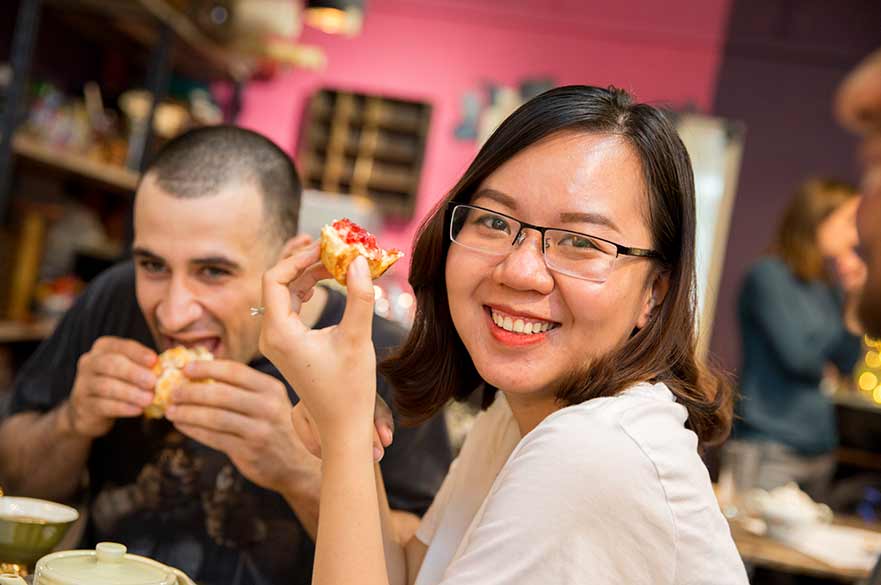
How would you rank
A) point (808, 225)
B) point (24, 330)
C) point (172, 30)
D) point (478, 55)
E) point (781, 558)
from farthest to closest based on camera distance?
1. point (478, 55)
2. point (172, 30)
3. point (808, 225)
4. point (24, 330)
5. point (781, 558)

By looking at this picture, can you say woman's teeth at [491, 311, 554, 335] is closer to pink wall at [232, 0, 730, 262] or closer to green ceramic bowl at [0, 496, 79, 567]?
green ceramic bowl at [0, 496, 79, 567]

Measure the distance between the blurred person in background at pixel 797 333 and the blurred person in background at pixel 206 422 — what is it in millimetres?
2322

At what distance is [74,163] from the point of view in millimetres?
4129

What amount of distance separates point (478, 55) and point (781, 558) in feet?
19.2

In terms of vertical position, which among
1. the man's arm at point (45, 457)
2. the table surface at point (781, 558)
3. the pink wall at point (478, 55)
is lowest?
the table surface at point (781, 558)

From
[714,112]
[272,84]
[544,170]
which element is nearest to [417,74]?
[272,84]

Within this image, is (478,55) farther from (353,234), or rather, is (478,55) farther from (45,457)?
(353,234)

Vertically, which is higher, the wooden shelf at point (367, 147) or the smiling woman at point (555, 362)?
the wooden shelf at point (367, 147)

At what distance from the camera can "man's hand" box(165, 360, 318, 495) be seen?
181 centimetres

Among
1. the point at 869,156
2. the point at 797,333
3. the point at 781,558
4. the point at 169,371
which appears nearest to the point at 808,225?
the point at 797,333

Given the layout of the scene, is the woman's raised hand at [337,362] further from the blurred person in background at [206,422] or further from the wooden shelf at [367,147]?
the wooden shelf at [367,147]

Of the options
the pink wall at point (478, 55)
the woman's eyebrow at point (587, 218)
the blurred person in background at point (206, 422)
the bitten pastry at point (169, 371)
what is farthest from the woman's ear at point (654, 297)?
the pink wall at point (478, 55)

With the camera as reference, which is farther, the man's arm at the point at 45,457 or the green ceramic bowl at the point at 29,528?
the man's arm at the point at 45,457

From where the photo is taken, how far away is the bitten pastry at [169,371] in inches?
76.4
